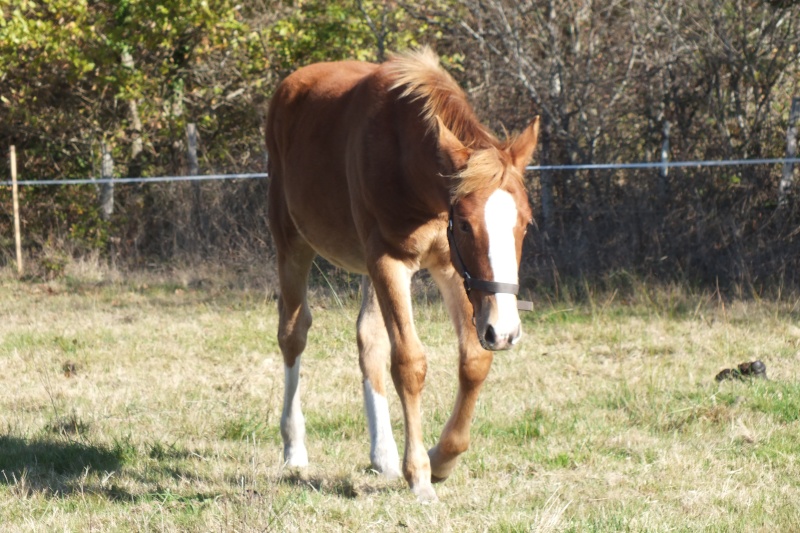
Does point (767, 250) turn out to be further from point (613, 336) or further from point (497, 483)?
point (497, 483)

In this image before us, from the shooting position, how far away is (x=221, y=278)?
1159 cm

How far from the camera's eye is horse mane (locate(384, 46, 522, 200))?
3.79 m

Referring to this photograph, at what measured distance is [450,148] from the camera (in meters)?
3.97

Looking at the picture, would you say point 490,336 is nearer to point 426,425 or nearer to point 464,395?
point 464,395

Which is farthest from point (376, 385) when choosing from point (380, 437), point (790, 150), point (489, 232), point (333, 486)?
point (790, 150)

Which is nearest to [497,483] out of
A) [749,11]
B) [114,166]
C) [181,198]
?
[749,11]

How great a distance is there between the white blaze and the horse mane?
0.09 metres

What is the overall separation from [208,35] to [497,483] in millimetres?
11327

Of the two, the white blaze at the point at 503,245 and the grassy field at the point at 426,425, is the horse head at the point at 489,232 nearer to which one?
the white blaze at the point at 503,245

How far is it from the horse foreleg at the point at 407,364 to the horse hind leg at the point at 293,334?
99 cm

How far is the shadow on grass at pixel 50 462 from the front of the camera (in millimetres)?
4621

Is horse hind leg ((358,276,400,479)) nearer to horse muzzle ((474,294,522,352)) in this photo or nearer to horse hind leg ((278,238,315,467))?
horse hind leg ((278,238,315,467))

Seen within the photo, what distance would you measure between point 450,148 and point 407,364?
3.04 ft

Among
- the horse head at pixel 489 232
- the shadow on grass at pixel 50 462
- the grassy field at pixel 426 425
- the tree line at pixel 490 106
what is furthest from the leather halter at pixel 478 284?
the tree line at pixel 490 106
